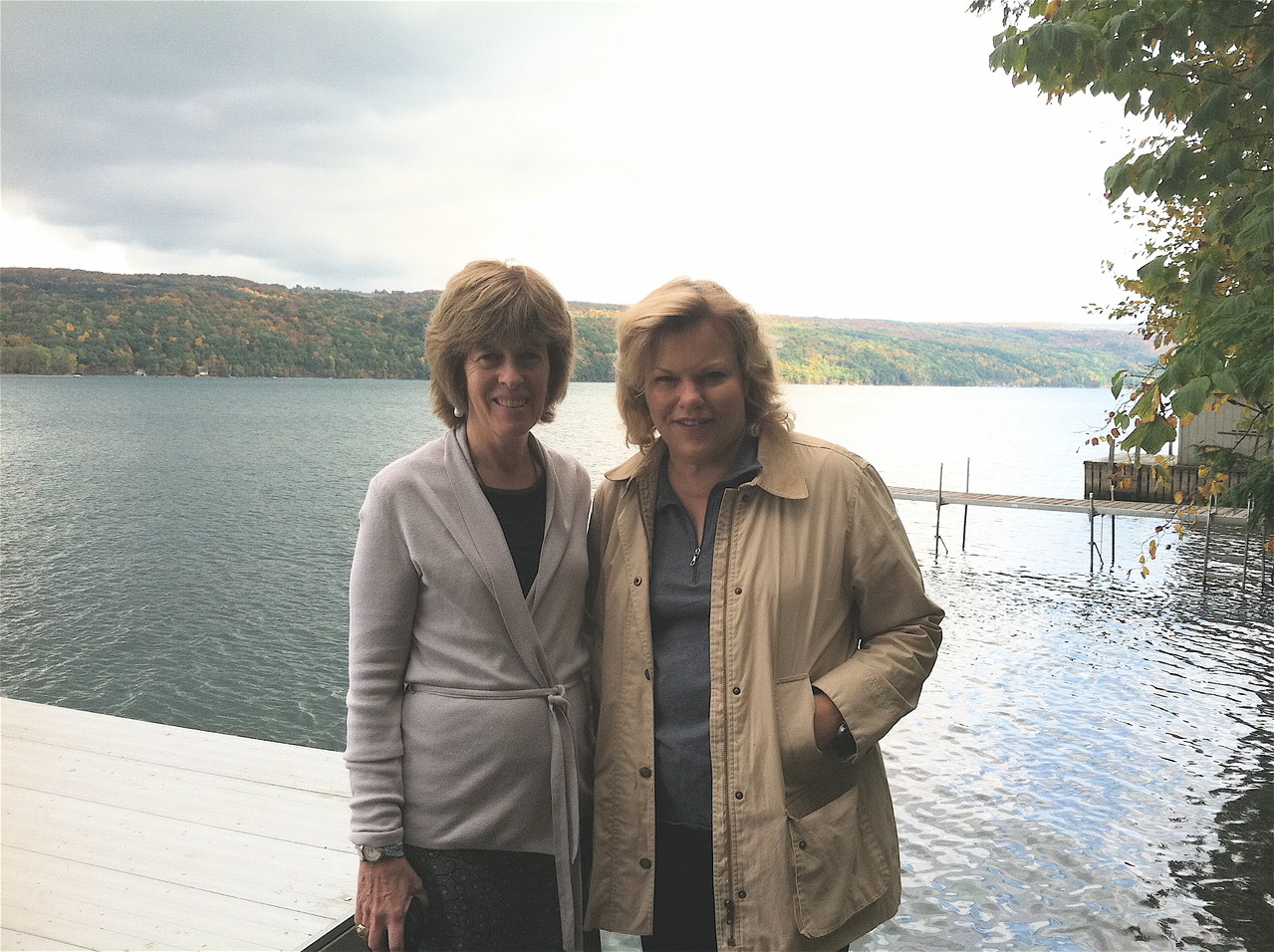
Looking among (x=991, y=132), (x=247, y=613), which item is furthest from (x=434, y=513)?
(x=991, y=132)

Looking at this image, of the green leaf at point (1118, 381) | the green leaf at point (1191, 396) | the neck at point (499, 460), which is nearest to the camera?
the neck at point (499, 460)

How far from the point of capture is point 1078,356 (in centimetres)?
9006

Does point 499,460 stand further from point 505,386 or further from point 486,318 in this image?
point 486,318

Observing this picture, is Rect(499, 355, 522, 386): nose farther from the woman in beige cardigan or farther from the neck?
the neck

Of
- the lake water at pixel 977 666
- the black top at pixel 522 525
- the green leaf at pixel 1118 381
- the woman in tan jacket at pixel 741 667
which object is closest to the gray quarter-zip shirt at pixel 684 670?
the woman in tan jacket at pixel 741 667

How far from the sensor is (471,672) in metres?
1.72

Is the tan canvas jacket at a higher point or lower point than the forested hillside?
lower

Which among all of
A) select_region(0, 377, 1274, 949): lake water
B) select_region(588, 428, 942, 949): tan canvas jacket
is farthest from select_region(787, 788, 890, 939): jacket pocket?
select_region(0, 377, 1274, 949): lake water

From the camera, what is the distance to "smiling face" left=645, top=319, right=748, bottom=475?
5.81ft

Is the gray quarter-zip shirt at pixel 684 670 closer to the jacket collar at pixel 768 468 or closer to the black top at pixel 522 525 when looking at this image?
the jacket collar at pixel 768 468

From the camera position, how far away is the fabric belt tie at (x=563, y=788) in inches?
68.1

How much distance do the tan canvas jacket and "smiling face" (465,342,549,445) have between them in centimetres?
29

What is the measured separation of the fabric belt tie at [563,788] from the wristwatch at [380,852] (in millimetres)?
271

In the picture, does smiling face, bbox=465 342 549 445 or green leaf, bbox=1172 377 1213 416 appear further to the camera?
green leaf, bbox=1172 377 1213 416
